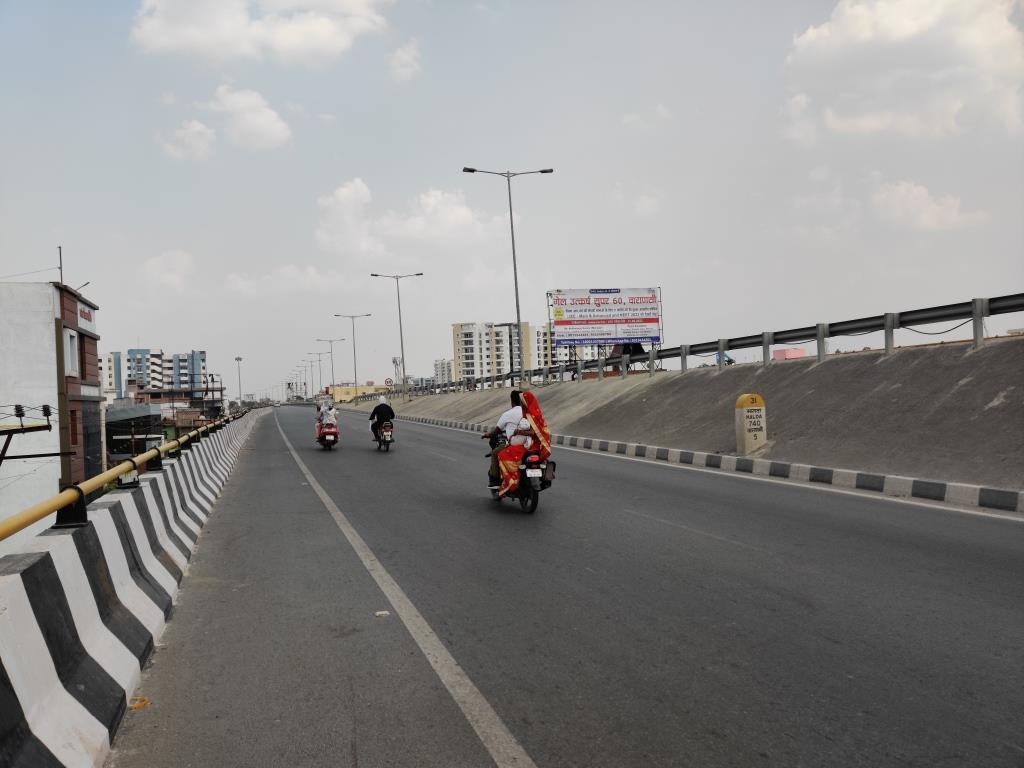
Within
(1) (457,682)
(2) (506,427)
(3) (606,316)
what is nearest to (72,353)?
(3) (606,316)

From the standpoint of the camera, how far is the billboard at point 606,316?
41188 mm

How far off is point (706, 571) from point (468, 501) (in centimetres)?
509

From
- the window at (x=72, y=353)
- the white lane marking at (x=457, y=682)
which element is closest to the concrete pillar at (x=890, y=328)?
the white lane marking at (x=457, y=682)

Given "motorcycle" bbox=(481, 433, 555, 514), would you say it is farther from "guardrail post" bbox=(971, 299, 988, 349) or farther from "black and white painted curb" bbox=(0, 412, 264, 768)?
"guardrail post" bbox=(971, 299, 988, 349)

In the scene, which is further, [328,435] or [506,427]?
[328,435]

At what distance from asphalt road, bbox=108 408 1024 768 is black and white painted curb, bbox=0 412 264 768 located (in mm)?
198

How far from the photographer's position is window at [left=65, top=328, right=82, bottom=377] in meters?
42.2

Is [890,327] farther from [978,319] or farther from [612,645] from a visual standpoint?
[612,645]

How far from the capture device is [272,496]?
1219 centimetres

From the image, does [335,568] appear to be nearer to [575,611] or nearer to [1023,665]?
[575,611]

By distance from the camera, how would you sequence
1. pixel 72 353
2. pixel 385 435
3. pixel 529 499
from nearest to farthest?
pixel 529 499
pixel 385 435
pixel 72 353

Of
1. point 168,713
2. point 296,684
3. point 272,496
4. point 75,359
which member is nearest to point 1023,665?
point 296,684

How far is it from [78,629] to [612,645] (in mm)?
2806

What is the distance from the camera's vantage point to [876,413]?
48.9 feet
